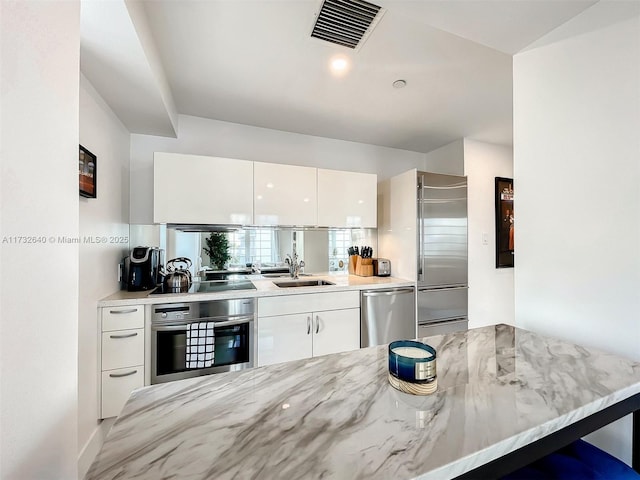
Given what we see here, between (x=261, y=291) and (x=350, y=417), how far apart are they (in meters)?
1.63

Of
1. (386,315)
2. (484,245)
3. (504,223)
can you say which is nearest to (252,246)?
(386,315)

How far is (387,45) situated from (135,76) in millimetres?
1500

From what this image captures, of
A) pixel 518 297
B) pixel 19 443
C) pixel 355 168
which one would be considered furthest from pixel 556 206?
pixel 355 168

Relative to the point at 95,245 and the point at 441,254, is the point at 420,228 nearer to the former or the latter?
the point at 441,254

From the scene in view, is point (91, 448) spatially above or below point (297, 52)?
below

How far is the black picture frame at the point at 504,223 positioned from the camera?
10.9 feet

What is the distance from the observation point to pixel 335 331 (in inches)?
95.7

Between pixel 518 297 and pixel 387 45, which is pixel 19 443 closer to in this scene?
pixel 518 297

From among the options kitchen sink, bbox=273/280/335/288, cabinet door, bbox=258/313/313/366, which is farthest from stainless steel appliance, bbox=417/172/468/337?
cabinet door, bbox=258/313/313/366

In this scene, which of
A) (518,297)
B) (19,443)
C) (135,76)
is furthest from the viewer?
(135,76)

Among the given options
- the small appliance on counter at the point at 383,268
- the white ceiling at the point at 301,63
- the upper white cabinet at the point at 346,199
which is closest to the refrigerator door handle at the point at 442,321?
the small appliance on counter at the point at 383,268

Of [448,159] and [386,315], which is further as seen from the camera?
[448,159]

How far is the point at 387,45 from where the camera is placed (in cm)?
167

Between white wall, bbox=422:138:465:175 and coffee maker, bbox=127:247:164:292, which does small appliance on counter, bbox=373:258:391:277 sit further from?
coffee maker, bbox=127:247:164:292
